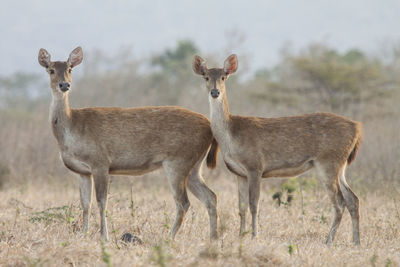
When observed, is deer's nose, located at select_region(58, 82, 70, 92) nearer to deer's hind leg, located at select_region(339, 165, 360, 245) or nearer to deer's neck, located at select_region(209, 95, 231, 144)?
deer's neck, located at select_region(209, 95, 231, 144)

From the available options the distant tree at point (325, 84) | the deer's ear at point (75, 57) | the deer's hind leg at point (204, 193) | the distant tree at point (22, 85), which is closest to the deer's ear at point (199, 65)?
the deer's hind leg at point (204, 193)

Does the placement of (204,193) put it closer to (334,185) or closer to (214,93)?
(214,93)

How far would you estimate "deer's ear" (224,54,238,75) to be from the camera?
867 cm

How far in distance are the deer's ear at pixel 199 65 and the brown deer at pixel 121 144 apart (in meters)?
0.84

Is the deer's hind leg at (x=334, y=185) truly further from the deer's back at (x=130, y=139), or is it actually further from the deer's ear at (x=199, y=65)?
the deer's ear at (x=199, y=65)

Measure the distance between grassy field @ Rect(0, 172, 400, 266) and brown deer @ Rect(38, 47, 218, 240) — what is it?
444 millimetres

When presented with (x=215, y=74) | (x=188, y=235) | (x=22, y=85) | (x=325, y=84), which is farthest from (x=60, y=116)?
(x=22, y=85)

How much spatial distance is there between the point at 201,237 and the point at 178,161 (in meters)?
1.01

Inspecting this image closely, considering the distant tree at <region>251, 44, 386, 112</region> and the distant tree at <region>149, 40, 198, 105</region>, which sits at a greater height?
the distant tree at <region>149, 40, 198, 105</region>

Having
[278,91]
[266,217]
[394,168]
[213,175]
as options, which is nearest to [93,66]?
[278,91]

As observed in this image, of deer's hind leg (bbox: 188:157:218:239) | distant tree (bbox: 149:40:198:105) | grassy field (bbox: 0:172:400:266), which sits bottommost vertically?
grassy field (bbox: 0:172:400:266)

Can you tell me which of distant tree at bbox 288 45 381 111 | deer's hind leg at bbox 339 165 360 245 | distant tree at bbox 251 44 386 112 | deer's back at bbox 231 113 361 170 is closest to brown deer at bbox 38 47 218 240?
deer's back at bbox 231 113 361 170

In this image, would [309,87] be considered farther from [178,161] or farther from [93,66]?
[93,66]

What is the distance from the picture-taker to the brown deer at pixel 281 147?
8016 millimetres
